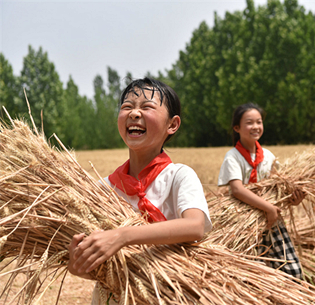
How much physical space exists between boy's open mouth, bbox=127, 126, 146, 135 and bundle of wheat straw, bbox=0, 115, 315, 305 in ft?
0.98

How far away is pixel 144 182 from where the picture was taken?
4.82ft

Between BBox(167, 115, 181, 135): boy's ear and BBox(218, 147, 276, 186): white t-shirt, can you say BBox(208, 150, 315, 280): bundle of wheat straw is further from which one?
BBox(167, 115, 181, 135): boy's ear

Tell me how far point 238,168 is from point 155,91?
132 cm

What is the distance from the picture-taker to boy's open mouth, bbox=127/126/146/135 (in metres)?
1.45

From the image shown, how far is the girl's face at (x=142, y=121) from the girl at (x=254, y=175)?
1.22m

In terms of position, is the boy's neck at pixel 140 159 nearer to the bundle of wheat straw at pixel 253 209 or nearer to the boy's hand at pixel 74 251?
the boy's hand at pixel 74 251

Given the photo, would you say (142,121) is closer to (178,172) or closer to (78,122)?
(178,172)

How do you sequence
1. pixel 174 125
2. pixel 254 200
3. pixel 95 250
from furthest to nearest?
pixel 254 200, pixel 174 125, pixel 95 250

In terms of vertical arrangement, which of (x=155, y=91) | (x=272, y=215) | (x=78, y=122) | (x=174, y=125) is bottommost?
(x=272, y=215)

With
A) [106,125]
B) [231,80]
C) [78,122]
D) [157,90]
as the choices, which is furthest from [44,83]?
[157,90]

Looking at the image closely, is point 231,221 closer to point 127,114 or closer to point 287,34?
point 127,114

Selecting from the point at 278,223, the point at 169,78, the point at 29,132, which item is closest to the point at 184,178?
the point at 29,132

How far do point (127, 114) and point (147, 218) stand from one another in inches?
18.0

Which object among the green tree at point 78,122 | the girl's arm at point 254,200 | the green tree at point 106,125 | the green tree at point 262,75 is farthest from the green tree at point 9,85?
the girl's arm at point 254,200
